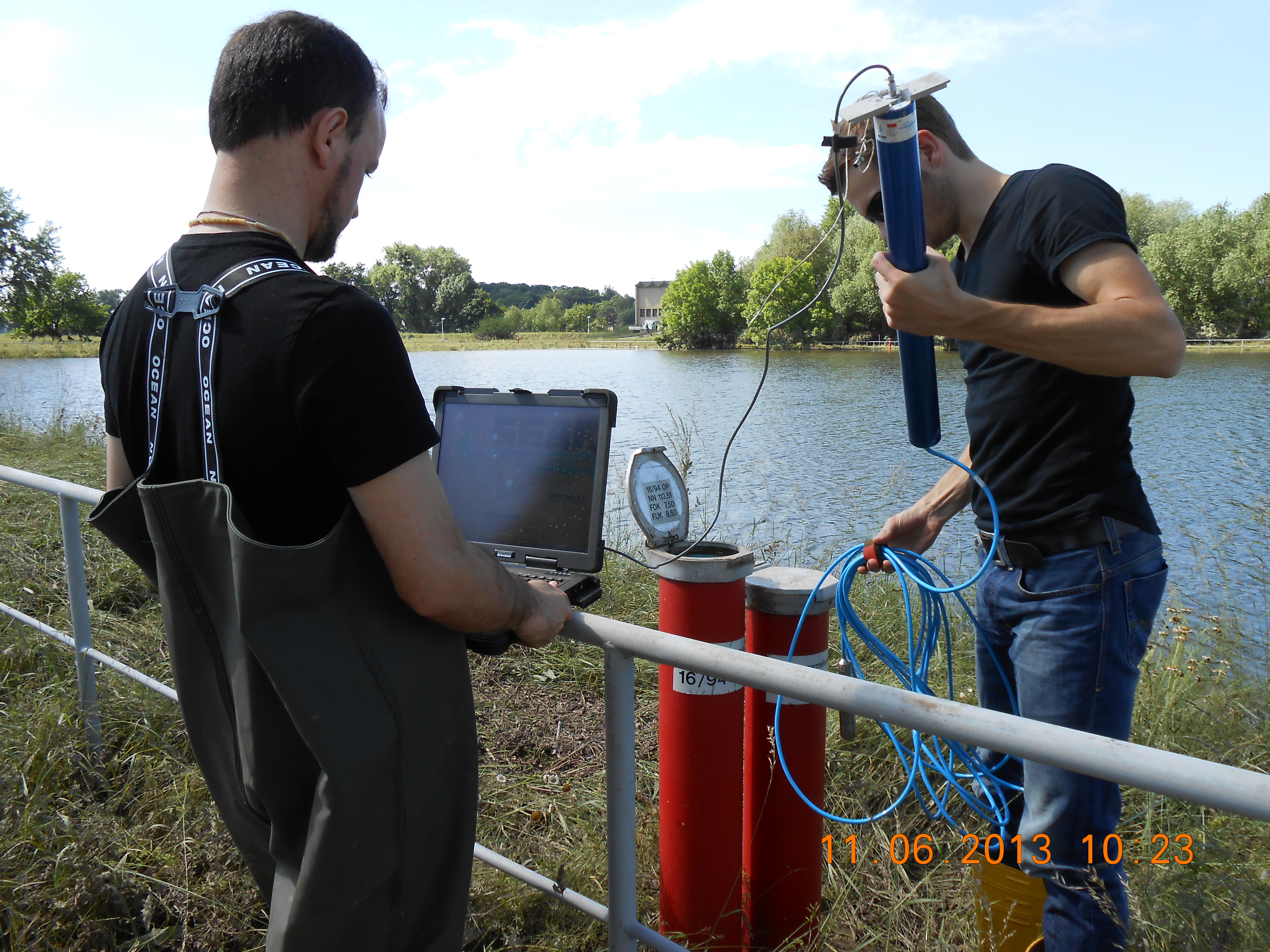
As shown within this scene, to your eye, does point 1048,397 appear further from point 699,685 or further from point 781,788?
point 781,788

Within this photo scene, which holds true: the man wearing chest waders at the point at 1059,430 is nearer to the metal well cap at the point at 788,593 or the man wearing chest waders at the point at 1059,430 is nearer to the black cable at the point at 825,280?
the black cable at the point at 825,280

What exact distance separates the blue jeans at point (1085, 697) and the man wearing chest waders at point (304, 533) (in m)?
1.06

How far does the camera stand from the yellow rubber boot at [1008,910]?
5.93 ft

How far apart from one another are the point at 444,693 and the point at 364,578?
230 millimetres

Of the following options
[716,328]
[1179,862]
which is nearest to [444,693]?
[1179,862]

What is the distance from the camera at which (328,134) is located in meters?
1.27

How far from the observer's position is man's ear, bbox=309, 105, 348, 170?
1.26 metres

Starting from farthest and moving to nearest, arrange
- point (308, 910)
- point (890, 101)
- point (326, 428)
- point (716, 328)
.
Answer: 1. point (716, 328)
2. point (890, 101)
3. point (308, 910)
4. point (326, 428)

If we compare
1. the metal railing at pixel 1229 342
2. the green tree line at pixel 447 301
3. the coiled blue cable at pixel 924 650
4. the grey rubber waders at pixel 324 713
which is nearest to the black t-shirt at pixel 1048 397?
the coiled blue cable at pixel 924 650

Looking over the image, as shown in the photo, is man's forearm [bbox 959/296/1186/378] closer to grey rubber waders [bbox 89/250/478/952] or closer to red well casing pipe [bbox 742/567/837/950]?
red well casing pipe [bbox 742/567/837/950]

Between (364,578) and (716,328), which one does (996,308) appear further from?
(716,328)

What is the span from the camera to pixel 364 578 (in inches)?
45.9

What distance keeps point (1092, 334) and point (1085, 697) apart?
74 centimetres
